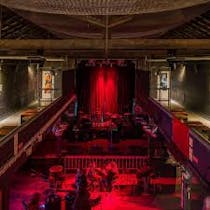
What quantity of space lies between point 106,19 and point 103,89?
1635 centimetres

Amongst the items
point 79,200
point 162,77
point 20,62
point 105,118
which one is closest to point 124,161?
point 79,200

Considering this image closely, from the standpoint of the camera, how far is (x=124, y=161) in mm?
13297

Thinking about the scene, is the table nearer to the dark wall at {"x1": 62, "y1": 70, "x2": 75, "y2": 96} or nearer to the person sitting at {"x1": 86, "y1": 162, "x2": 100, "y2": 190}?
the person sitting at {"x1": 86, "y1": 162, "x2": 100, "y2": 190}

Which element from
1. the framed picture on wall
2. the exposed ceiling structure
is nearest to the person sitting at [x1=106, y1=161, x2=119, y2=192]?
the exposed ceiling structure

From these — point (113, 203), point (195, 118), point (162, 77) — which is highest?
point (162, 77)

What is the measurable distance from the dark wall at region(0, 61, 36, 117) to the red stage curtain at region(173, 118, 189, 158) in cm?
1150

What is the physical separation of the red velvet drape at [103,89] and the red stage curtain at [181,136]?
12.7 m

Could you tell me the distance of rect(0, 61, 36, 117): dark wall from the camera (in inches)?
735

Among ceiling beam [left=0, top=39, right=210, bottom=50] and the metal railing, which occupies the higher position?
ceiling beam [left=0, top=39, right=210, bottom=50]

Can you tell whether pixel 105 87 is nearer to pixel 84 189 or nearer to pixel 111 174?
pixel 111 174

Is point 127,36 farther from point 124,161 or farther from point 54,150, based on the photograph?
point 54,150

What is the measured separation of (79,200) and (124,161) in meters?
4.10

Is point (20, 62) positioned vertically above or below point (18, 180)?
above

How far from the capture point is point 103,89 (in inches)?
819
